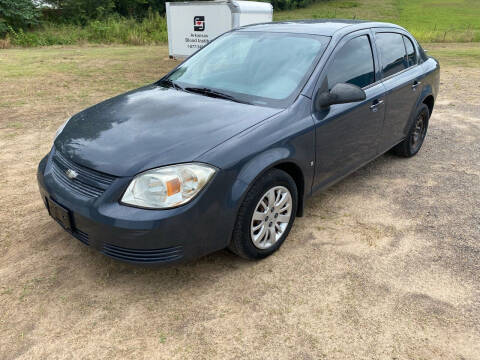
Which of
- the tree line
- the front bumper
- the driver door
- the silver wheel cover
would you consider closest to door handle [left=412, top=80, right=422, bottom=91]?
the driver door

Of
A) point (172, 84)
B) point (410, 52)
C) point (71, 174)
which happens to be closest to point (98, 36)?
point (172, 84)

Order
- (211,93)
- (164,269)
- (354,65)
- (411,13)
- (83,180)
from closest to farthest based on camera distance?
1. (83,180)
2. (164,269)
3. (211,93)
4. (354,65)
5. (411,13)

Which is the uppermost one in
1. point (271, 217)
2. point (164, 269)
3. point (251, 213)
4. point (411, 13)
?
point (251, 213)

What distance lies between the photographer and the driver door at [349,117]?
3207mm

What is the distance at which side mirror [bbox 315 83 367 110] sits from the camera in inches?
120

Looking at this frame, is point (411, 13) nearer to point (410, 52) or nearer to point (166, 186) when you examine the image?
point (410, 52)

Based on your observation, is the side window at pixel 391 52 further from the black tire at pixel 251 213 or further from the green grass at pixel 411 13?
the green grass at pixel 411 13

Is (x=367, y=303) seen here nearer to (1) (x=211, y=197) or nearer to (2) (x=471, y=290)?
(2) (x=471, y=290)

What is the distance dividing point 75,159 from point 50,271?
0.86 m

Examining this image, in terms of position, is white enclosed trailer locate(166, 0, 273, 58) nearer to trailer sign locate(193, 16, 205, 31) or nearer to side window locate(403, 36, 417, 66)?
trailer sign locate(193, 16, 205, 31)

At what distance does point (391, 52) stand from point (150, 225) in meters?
3.23

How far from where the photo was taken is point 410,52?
4.55 metres

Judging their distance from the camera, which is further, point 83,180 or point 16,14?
point 16,14

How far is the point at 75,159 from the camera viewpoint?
266cm
